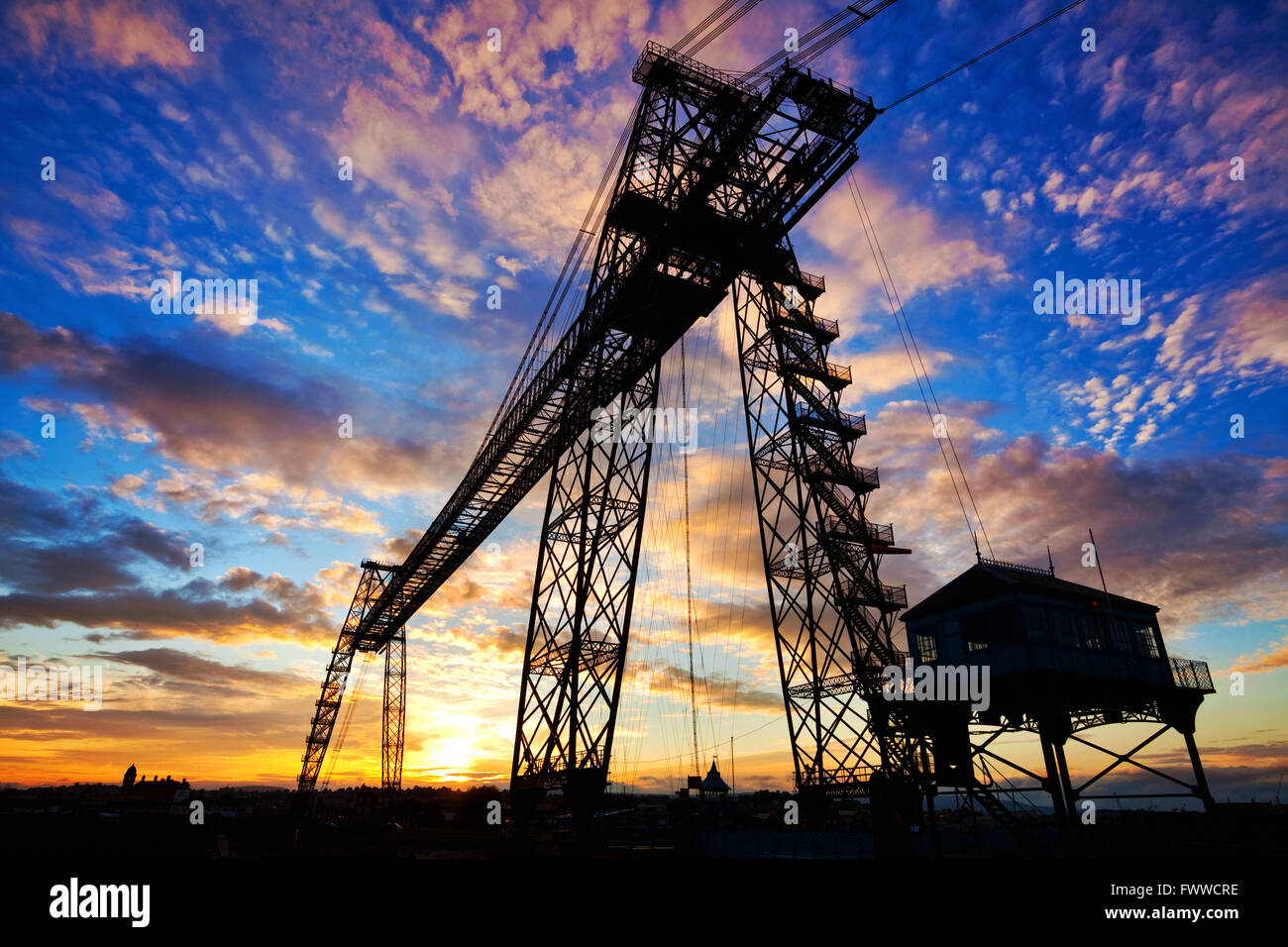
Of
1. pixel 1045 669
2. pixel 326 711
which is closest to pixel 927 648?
pixel 1045 669

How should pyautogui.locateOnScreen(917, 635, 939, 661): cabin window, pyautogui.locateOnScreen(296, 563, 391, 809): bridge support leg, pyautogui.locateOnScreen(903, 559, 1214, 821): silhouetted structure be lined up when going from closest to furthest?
pyautogui.locateOnScreen(903, 559, 1214, 821): silhouetted structure
pyautogui.locateOnScreen(917, 635, 939, 661): cabin window
pyautogui.locateOnScreen(296, 563, 391, 809): bridge support leg

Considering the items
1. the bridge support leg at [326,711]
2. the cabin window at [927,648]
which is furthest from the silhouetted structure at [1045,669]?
the bridge support leg at [326,711]

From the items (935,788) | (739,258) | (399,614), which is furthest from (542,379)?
(399,614)

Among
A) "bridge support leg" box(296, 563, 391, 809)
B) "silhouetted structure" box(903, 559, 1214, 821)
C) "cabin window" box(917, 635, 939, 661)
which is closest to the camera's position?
"silhouetted structure" box(903, 559, 1214, 821)

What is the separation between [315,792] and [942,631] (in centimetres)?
5161

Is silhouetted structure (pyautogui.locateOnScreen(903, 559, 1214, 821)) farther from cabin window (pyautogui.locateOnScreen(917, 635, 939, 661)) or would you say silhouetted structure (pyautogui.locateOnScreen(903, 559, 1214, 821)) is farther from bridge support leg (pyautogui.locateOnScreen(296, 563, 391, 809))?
bridge support leg (pyautogui.locateOnScreen(296, 563, 391, 809))

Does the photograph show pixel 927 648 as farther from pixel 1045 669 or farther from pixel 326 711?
pixel 326 711

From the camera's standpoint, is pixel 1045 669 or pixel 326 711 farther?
pixel 326 711

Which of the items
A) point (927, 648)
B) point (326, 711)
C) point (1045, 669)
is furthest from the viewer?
point (326, 711)

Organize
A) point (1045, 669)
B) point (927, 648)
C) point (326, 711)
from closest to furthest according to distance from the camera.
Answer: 1. point (1045, 669)
2. point (927, 648)
3. point (326, 711)

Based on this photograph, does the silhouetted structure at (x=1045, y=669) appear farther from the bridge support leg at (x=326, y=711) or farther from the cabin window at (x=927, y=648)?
the bridge support leg at (x=326, y=711)

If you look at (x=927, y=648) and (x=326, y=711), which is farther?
(x=326, y=711)

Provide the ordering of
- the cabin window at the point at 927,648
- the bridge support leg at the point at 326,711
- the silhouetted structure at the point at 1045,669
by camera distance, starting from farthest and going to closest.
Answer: the bridge support leg at the point at 326,711 → the cabin window at the point at 927,648 → the silhouetted structure at the point at 1045,669

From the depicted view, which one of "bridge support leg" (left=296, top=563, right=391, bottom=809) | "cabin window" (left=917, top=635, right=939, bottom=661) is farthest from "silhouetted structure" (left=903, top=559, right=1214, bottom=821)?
"bridge support leg" (left=296, top=563, right=391, bottom=809)
